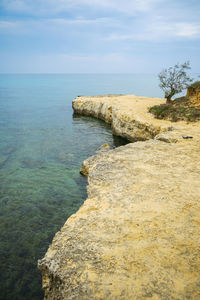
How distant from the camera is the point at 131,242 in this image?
498 centimetres

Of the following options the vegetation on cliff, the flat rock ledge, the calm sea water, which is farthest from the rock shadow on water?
the vegetation on cliff

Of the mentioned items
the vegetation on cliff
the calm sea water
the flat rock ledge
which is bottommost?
the calm sea water

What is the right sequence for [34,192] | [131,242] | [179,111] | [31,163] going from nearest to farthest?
[131,242] < [34,192] < [31,163] < [179,111]

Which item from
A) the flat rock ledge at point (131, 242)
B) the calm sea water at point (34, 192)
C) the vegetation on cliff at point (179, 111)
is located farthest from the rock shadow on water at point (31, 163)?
the vegetation on cliff at point (179, 111)

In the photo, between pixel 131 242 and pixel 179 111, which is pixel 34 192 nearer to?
pixel 131 242

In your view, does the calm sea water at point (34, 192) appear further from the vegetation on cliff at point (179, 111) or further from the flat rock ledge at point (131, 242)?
the vegetation on cliff at point (179, 111)

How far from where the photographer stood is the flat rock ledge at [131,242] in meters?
3.93

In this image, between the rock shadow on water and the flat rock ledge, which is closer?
the flat rock ledge

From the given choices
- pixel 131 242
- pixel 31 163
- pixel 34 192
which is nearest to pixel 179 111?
pixel 31 163

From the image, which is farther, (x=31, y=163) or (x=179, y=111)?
(x=179, y=111)

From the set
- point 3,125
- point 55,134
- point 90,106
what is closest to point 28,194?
point 55,134

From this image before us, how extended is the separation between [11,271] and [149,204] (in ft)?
17.9

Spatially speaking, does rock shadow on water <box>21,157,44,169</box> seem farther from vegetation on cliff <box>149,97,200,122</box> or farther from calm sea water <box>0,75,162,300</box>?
vegetation on cliff <box>149,97,200,122</box>

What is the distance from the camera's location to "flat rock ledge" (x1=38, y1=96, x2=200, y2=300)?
3.93 metres
